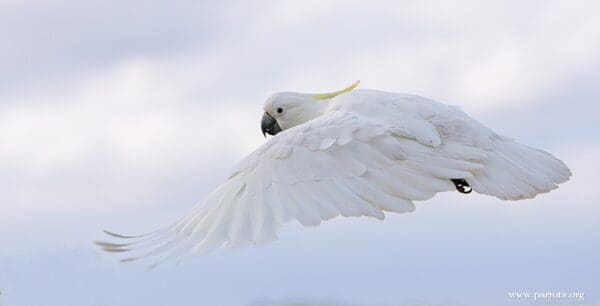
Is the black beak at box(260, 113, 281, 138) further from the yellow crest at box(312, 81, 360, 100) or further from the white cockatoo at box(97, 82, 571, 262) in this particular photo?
the white cockatoo at box(97, 82, 571, 262)

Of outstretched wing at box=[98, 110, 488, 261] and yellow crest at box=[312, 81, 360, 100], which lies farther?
yellow crest at box=[312, 81, 360, 100]

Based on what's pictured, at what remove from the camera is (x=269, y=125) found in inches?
270

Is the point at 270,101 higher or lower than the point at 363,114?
higher

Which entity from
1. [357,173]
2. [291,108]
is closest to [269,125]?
[291,108]

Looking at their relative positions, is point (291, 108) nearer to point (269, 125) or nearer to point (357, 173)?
point (269, 125)

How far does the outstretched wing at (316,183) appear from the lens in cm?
460

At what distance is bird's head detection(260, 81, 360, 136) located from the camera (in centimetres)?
644

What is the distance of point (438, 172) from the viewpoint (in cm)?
500

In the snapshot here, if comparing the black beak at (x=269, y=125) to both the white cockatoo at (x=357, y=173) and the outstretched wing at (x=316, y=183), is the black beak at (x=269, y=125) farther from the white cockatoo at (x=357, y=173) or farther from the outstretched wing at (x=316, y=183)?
the outstretched wing at (x=316, y=183)

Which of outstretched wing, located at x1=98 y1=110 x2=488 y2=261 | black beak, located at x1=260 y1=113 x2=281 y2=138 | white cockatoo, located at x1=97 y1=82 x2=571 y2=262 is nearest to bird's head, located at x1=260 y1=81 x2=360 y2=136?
black beak, located at x1=260 y1=113 x2=281 y2=138

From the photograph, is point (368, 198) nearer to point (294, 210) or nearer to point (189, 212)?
point (294, 210)

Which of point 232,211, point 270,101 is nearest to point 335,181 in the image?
point 232,211

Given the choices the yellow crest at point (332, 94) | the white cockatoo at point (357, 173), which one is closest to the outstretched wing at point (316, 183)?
the white cockatoo at point (357, 173)

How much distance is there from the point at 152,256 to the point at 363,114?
1.69m
